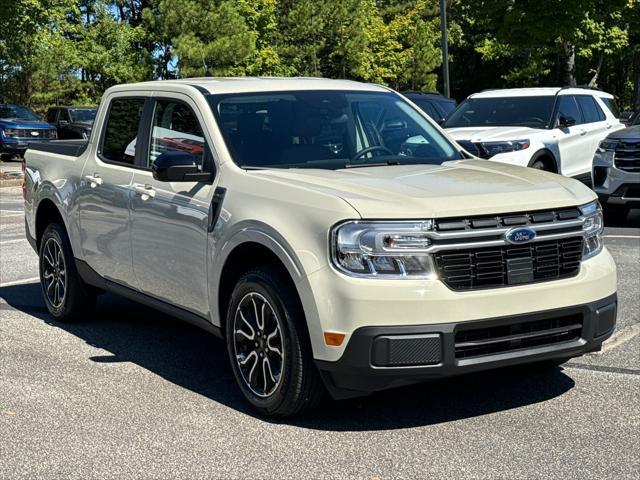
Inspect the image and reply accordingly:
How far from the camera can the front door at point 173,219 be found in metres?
5.61

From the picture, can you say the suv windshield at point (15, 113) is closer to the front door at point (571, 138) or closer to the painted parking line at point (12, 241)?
the painted parking line at point (12, 241)

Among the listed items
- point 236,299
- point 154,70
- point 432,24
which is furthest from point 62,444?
point 432,24

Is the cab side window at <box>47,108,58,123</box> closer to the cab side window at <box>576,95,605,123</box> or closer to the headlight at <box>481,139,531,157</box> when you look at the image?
the cab side window at <box>576,95,605,123</box>

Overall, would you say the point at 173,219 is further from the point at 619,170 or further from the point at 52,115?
the point at 52,115

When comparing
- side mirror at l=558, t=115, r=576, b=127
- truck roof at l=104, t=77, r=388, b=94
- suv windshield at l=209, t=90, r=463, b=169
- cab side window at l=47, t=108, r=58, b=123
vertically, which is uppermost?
truck roof at l=104, t=77, r=388, b=94

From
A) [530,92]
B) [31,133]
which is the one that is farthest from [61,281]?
[31,133]

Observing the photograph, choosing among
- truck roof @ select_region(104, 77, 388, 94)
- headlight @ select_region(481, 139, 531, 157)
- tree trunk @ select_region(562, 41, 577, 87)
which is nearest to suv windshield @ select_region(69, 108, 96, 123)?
tree trunk @ select_region(562, 41, 577, 87)

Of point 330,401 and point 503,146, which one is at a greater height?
point 503,146

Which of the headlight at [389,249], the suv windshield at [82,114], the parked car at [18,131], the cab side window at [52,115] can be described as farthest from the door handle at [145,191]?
the cab side window at [52,115]

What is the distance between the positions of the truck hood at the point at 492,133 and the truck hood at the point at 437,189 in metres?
7.66

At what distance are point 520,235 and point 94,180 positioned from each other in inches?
129

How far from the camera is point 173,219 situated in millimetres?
5805

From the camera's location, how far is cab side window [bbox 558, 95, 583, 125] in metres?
14.4

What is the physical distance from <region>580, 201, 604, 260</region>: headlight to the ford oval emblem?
43 cm
